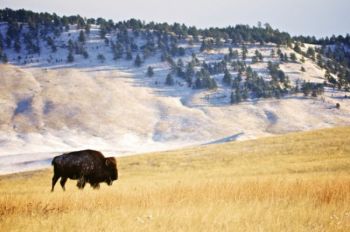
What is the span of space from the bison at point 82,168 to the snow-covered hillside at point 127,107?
5713cm

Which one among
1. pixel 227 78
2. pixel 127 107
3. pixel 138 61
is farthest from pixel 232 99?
pixel 138 61

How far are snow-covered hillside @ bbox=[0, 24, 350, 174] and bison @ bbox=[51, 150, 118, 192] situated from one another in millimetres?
57128

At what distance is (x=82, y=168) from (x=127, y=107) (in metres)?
105

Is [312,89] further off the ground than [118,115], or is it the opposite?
[312,89]

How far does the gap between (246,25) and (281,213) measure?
19683 centimetres

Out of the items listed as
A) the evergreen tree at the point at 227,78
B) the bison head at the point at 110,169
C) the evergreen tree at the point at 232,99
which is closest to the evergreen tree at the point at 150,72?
the evergreen tree at the point at 227,78

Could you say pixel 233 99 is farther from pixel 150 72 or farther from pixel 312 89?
pixel 150 72

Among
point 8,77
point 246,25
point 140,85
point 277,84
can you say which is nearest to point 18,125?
point 8,77

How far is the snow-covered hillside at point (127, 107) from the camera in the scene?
9969cm

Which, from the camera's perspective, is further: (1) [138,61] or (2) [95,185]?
(1) [138,61]

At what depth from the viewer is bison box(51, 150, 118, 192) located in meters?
18.2

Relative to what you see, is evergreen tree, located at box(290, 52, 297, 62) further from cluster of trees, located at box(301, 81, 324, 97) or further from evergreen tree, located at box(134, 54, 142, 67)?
evergreen tree, located at box(134, 54, 142, 67)

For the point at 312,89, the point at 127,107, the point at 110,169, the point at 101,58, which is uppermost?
the point at 110,169

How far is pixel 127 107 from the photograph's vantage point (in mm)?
123062
